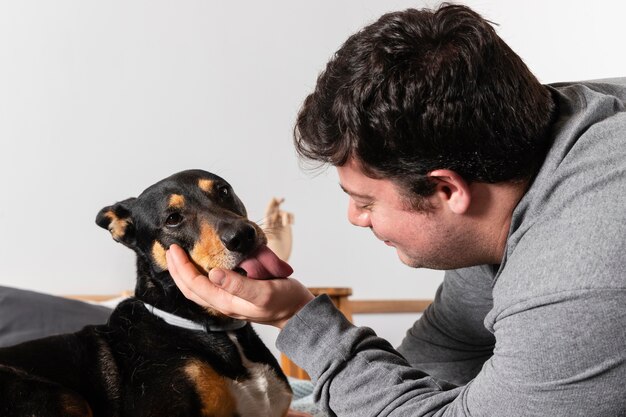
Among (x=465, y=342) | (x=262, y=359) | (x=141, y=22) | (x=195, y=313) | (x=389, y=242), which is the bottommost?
(x=465, y=342)

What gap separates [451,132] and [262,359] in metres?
0.91

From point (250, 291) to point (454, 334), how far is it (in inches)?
40.0

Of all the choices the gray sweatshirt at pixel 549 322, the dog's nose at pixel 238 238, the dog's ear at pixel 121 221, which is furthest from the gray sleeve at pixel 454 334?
the dog's ear at pixel 121 221

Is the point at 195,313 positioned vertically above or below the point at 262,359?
above

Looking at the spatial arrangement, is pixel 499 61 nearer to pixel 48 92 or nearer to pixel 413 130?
pixel 413 130

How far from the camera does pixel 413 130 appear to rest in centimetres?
142

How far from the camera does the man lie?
4.02 feet

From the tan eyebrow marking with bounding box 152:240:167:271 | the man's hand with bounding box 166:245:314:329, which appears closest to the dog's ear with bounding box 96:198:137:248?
the tan eyebrow marking with bounding box 152:240:167:271

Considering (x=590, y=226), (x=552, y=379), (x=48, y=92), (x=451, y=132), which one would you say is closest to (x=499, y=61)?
(x=451, y=132)

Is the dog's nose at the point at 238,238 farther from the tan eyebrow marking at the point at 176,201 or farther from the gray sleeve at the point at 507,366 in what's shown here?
the gray sleeve at the point at 507,366

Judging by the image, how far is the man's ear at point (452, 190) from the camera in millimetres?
1451

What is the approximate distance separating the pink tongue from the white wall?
6.52ft

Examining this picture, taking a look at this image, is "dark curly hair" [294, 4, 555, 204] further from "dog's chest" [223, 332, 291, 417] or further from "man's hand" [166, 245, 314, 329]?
"dog's chest" [223, 332, 291, 417]

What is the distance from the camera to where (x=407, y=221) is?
1536 mm
